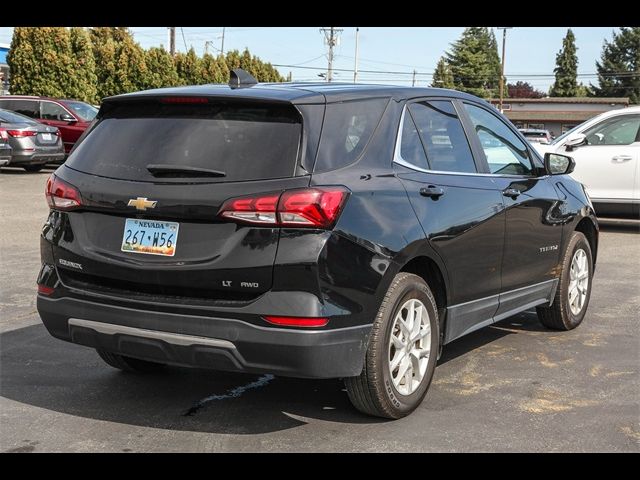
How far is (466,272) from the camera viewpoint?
16.3 ft

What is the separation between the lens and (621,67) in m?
108

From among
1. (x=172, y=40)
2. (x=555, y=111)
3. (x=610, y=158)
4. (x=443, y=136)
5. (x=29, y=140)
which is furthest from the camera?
(x=555, y=111)

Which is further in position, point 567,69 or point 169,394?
point 567,69

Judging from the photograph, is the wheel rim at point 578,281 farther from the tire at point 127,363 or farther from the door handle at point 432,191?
the tire at point 127,363

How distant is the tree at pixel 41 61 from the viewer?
28688mm

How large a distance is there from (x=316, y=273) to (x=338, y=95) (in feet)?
3.37

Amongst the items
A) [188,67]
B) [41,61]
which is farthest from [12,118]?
[188,67]

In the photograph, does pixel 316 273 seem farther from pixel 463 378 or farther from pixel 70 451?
pixel 463 378

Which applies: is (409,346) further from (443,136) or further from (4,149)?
(4,149)

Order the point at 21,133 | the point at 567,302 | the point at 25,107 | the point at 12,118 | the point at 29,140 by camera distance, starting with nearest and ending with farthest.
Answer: the point at 567,302
the point at 21,133
the point at 29,140
the point at 12,118
the point at 25,107

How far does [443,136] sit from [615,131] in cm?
872

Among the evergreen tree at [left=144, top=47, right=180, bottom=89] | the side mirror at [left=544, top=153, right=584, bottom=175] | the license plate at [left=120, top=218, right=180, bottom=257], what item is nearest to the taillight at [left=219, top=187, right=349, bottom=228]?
the license plate at [left=120, top=218, right=180, bottom=257]

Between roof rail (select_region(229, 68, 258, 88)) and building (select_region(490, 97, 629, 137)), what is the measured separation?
8598 cm

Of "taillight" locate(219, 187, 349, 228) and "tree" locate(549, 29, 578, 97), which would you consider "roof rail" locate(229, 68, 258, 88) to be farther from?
"tree" locate(549, 29, 578, 97)
